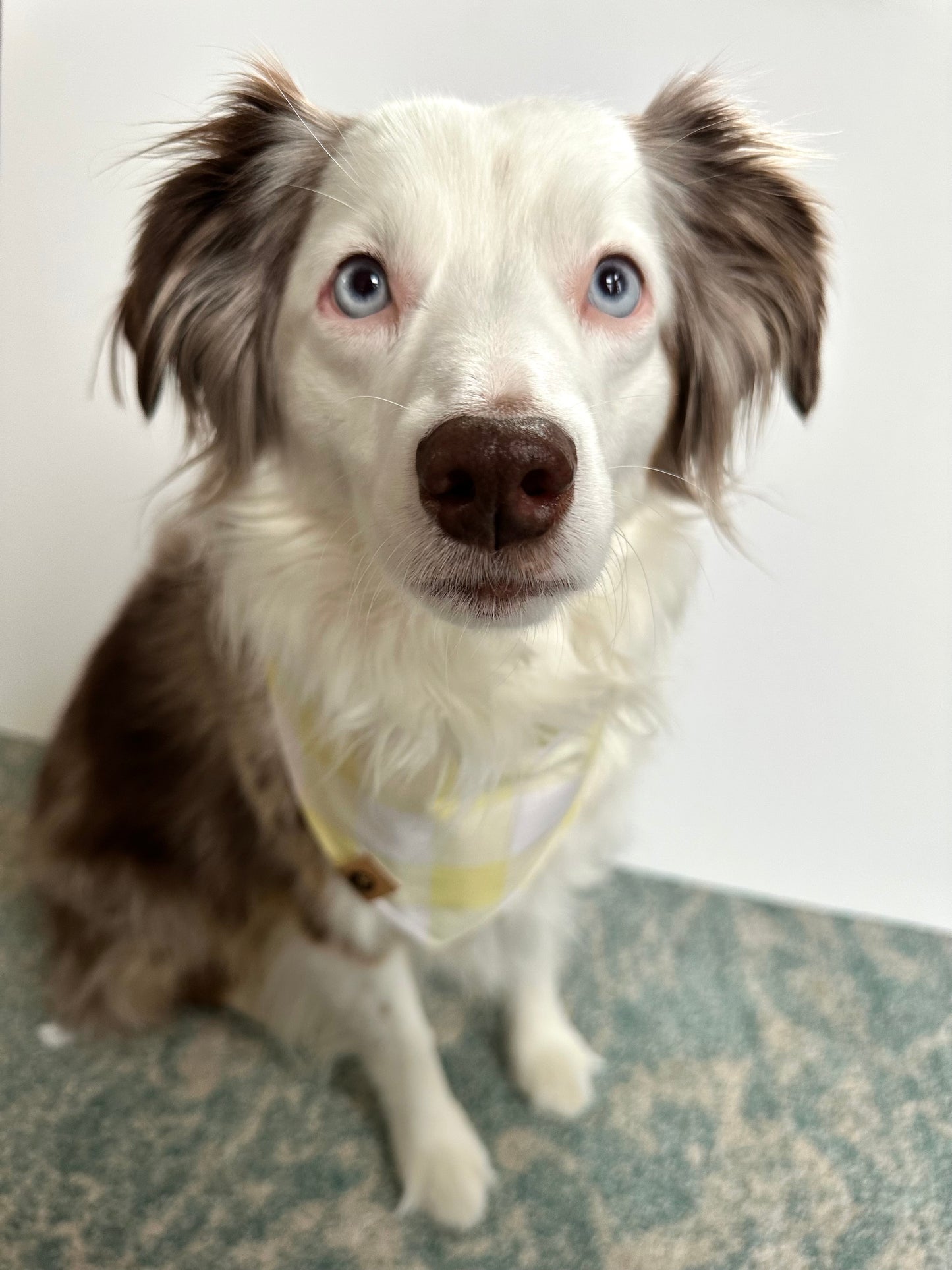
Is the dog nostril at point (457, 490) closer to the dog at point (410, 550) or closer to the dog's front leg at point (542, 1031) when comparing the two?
the dog at point (410, 550)

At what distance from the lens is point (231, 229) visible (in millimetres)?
1218

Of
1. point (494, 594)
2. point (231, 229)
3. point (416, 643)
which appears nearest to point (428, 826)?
point (416, 643)

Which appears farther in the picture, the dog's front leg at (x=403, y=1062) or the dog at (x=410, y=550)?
the dog's front leg at (x=403, y=1062)

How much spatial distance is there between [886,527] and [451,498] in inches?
47.3

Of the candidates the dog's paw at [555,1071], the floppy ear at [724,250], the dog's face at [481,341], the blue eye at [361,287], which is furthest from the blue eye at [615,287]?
the dog's paw at [555,1071]

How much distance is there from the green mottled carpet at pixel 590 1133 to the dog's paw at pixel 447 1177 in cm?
3

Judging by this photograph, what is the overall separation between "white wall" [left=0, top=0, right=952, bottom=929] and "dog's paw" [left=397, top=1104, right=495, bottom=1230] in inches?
31.2

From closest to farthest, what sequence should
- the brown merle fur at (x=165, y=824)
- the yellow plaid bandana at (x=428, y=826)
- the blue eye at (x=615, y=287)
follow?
the blue eye at (x=615, y=287) < the yellow plaid bandana at (x=428, y=826) < the brown merle fur at (x=165, y=824)

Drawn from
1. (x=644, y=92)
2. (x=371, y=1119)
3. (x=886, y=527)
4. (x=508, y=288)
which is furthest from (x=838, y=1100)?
(x=644, y=92)

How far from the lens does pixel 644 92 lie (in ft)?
4.71

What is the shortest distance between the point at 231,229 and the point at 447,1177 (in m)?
1.52

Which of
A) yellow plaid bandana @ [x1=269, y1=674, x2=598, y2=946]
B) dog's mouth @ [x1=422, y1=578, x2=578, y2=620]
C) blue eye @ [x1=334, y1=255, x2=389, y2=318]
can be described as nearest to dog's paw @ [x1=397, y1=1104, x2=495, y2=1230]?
yellow plaid bandana @ [x1=269, y1=674, x2=598, y2=946]

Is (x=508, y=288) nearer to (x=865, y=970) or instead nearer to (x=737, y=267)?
(x=737, y=267)

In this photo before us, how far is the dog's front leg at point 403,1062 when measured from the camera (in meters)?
1.55
